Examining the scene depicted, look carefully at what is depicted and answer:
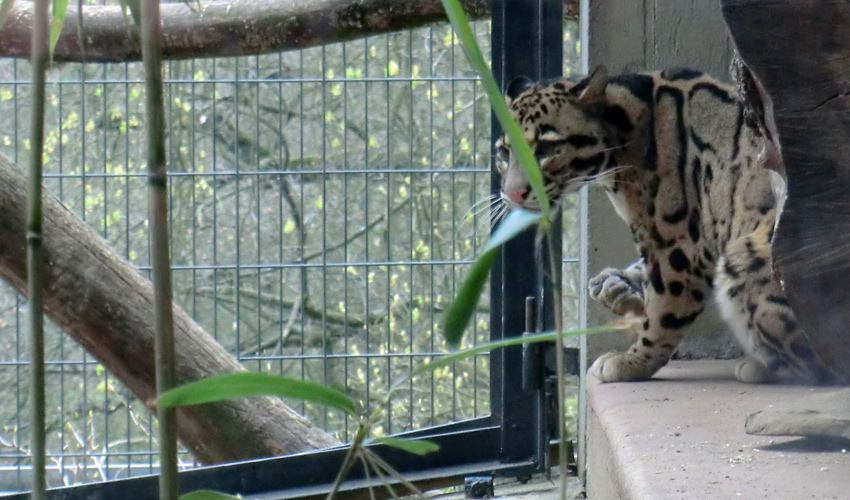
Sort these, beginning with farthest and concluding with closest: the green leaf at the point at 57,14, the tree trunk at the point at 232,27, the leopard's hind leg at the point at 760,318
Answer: the tree trunk at the point at 232,27 → the leopard's hind leg at the point at 760,318 → the green leaf at the point at 57,14

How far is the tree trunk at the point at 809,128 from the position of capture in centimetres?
123

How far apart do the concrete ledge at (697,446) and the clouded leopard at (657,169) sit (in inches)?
5.1

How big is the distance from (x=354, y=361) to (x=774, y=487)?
302 cm

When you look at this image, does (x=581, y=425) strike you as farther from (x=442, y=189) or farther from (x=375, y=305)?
(x=375, y=305)

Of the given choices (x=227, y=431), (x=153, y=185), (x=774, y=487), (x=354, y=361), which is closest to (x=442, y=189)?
(x=354, y=361)

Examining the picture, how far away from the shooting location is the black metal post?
2.63 meters

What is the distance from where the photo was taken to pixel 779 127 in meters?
1.29

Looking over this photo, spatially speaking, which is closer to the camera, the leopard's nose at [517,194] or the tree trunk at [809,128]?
the tree trunk at [809,128]

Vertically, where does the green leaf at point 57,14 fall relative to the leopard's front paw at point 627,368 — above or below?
above

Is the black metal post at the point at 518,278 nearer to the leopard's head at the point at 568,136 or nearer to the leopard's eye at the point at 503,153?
the leopard's eye at the point at 503,153

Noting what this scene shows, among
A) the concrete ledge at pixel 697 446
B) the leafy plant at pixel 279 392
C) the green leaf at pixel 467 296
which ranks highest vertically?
the green leaf at pixel 467 296

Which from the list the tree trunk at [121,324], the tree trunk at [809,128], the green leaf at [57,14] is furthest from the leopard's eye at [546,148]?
the green leaf at [57,14]

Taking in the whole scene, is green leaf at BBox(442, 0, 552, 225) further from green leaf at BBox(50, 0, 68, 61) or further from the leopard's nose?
the leopard's nose

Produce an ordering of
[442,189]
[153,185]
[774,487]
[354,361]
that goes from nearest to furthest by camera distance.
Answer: [153,185], [774,487], [442,189], [354,361]
